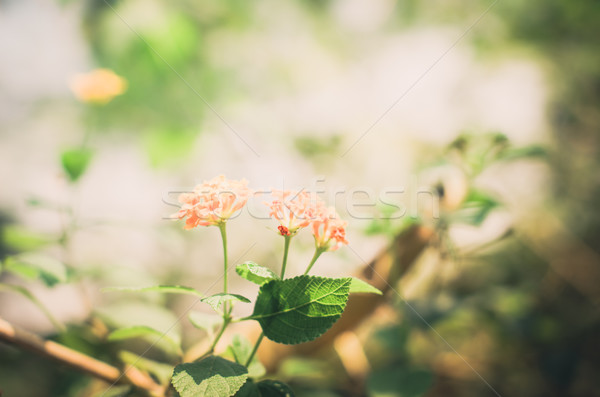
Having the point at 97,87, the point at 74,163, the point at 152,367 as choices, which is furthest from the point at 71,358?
the point at 97,87

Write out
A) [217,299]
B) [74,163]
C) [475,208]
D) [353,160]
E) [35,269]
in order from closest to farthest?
[217,299]
[35,269]
[74,163]
[475,208]
[353,160]

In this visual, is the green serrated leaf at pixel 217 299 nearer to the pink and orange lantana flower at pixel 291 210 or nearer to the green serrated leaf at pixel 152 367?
the pink and orange lantana flower at pixel 291 210

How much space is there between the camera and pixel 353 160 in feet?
4.50

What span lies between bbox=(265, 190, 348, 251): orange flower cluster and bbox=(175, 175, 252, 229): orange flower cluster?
39mm

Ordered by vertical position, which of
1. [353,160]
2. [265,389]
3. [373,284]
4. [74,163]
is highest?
[353,160]

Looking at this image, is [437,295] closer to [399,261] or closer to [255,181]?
[399,261]

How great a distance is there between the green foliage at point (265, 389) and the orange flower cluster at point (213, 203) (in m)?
0.18

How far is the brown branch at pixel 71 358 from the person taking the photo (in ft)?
1.47

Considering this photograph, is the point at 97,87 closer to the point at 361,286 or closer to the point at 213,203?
the point at 213,203

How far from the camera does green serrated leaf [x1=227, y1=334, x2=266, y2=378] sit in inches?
16.8

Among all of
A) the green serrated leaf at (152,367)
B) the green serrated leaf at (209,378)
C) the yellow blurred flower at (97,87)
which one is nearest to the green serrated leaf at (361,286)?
the green serrated leaf at (209,378)

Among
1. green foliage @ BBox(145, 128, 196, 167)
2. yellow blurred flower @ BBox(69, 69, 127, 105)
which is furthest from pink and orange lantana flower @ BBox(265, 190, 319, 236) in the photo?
green foliage @ BBox(145, 128, 196, 167)

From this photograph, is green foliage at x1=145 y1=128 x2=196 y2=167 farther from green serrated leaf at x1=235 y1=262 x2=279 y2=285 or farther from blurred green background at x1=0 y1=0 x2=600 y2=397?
green serrated leaf at x1=235 y1=262 x2=279 y2=285

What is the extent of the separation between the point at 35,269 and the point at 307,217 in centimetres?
46
